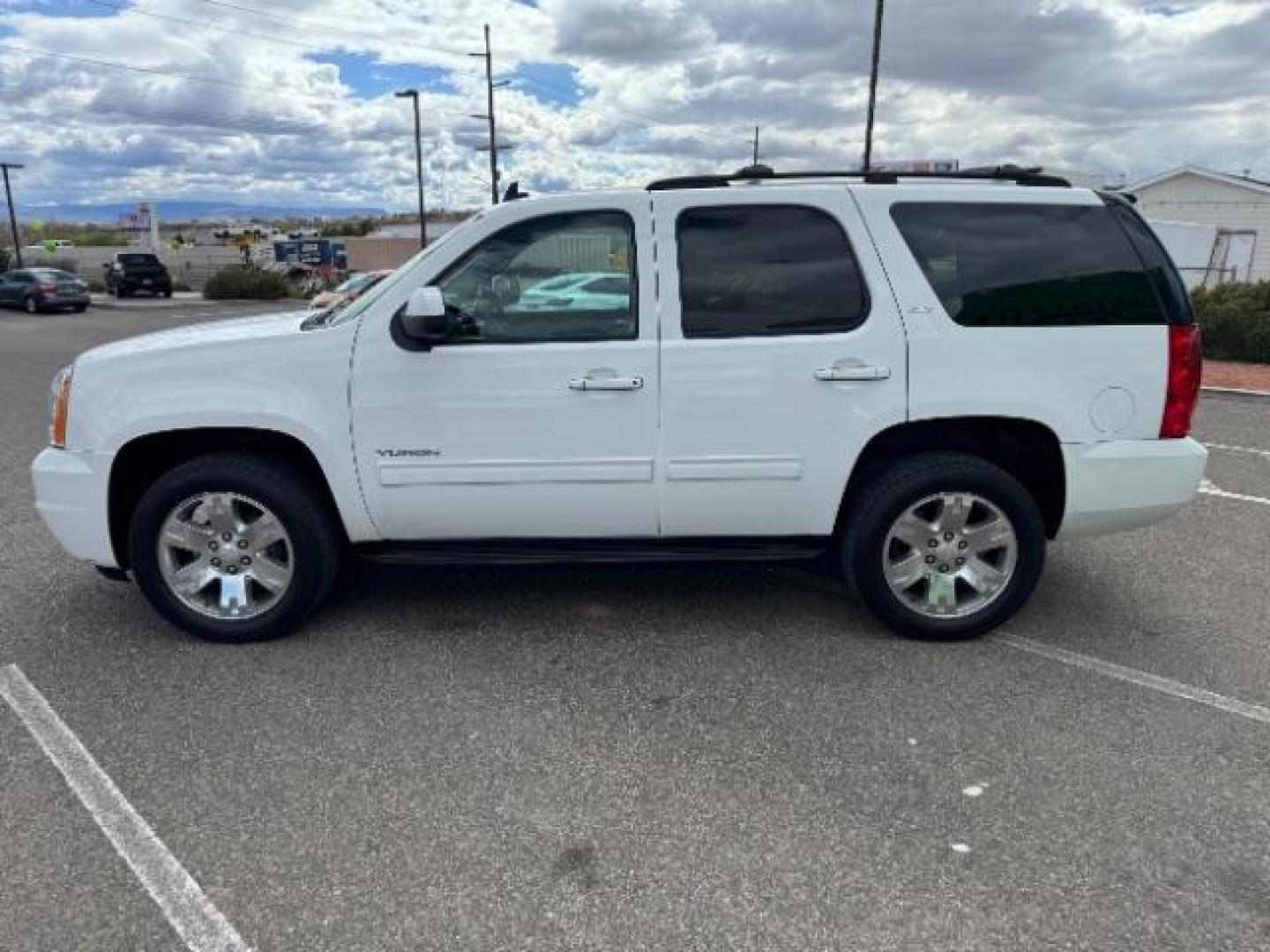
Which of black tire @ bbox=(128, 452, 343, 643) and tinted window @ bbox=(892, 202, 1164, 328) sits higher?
tinted window @ bbox=(892, 202, 1164, 328)

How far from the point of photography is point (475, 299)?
12.5 feet

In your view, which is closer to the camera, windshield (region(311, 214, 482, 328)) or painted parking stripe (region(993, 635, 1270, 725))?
painted parking stripe (region(993, 635, 1270, 725))

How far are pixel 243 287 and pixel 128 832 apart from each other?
118ft

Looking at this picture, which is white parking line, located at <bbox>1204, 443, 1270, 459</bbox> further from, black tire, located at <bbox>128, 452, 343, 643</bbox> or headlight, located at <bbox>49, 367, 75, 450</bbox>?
headlight, located at <bbox>49, 367, 75, 450</bbox>

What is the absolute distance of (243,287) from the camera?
35188 millimetres

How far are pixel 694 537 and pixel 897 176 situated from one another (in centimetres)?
177

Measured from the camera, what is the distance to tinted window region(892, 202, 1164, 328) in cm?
380

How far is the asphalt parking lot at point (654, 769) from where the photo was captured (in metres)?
2.40

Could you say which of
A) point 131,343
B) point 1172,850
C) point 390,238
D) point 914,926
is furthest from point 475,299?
point 390,238

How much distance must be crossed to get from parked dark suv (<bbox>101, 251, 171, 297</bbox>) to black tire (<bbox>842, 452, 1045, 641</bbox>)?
3739 centimetres

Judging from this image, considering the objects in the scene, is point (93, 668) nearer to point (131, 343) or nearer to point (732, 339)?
point (131, 343)

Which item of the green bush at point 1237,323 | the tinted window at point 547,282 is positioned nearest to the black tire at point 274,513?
the tinted window at point 547,282

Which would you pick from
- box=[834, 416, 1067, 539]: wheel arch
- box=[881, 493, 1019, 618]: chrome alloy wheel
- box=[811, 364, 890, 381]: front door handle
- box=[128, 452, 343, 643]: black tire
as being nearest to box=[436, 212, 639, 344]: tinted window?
box=[811, 364, 890, 381]: front door handle

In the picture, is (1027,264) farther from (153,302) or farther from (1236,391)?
(153,302)
